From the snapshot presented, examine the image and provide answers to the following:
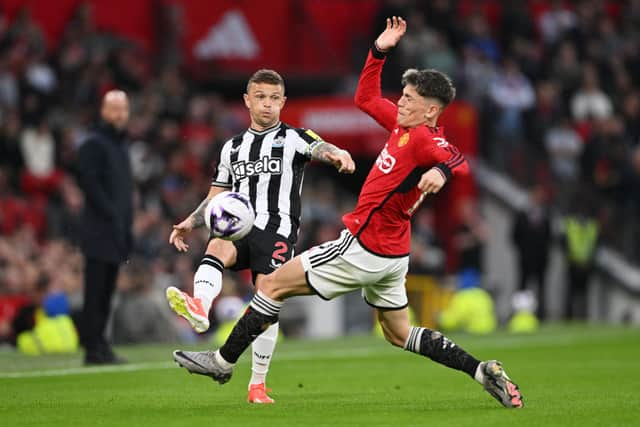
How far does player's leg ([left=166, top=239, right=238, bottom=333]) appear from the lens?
8.86 m

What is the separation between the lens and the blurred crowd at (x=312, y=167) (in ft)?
62.9

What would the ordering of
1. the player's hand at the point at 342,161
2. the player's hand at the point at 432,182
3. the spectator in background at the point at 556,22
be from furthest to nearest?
the spectator in background at the point at 556,22
the player's hand at the point at 342,161
the player's hand at the point at 432,182

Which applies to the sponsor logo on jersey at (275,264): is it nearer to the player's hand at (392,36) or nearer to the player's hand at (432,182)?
the player's hand at (432,182)

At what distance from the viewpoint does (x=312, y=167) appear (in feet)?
87.6

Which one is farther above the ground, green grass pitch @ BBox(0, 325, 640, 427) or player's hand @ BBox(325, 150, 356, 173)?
player's hand @ BBox(325, 150, 356, 173)

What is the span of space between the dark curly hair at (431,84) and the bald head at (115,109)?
435cm

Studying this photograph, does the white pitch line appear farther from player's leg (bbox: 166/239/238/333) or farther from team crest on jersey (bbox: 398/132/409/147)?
Result: team crest on jersey (bbox: 398/132/409/147)

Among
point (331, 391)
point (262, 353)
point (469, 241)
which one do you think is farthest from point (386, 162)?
point (469, 241)

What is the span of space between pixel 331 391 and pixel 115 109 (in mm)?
3742

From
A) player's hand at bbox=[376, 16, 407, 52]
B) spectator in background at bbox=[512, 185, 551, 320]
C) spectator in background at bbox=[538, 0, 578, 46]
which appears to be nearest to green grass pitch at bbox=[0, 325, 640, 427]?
player's hand at bbox=[376, 16, 407, 52]

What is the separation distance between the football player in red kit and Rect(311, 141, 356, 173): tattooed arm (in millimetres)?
218

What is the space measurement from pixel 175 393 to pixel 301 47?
18.7 metres

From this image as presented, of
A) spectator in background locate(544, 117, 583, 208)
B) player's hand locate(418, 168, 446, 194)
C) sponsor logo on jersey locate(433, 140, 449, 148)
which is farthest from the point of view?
spectator in background locate(544, 117, 583, 208)

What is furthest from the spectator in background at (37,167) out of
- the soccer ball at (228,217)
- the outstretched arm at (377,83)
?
the soccer ball at (228,217)
